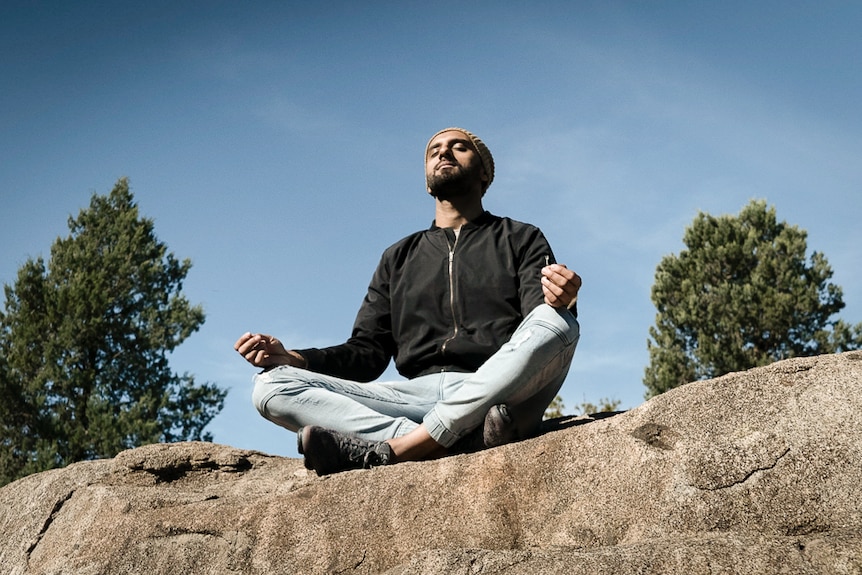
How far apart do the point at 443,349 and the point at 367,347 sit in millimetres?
683

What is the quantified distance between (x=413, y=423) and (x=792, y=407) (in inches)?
71.7

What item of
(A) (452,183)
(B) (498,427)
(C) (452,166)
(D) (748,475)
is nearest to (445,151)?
(C) (452,166)

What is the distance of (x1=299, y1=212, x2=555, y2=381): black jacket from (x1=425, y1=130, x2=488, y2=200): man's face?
232 millimetres

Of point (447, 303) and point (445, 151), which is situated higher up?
point (445, 151)

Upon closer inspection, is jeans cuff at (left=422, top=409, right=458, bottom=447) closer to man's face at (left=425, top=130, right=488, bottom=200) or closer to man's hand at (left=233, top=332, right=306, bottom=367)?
man's hand at (left=233, top=332, right=306, bottom=367)

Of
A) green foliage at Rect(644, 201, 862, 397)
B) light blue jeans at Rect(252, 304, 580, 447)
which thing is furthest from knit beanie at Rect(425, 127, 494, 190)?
green foliage at Rect(644, 201, 862, 397)

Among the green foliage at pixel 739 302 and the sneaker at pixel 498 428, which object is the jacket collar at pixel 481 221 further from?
the green foliage at pixel 739 302

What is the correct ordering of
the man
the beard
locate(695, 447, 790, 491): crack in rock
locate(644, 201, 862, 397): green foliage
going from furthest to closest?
locate(644, 201, 862, 397): green foliage → the beard → the man → locate(695, 447, 790, 491): crack in rock

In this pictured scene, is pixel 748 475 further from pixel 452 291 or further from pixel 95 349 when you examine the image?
pixel 95 349

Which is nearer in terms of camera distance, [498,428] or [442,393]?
[498,428]

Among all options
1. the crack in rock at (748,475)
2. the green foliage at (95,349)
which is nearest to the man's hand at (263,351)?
the crack in rock at (748,475)

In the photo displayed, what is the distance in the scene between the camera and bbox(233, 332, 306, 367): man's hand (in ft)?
15.0

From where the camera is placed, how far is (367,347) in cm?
518

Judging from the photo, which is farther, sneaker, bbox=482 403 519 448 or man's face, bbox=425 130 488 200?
man's face, bbox=425 130 488 200
